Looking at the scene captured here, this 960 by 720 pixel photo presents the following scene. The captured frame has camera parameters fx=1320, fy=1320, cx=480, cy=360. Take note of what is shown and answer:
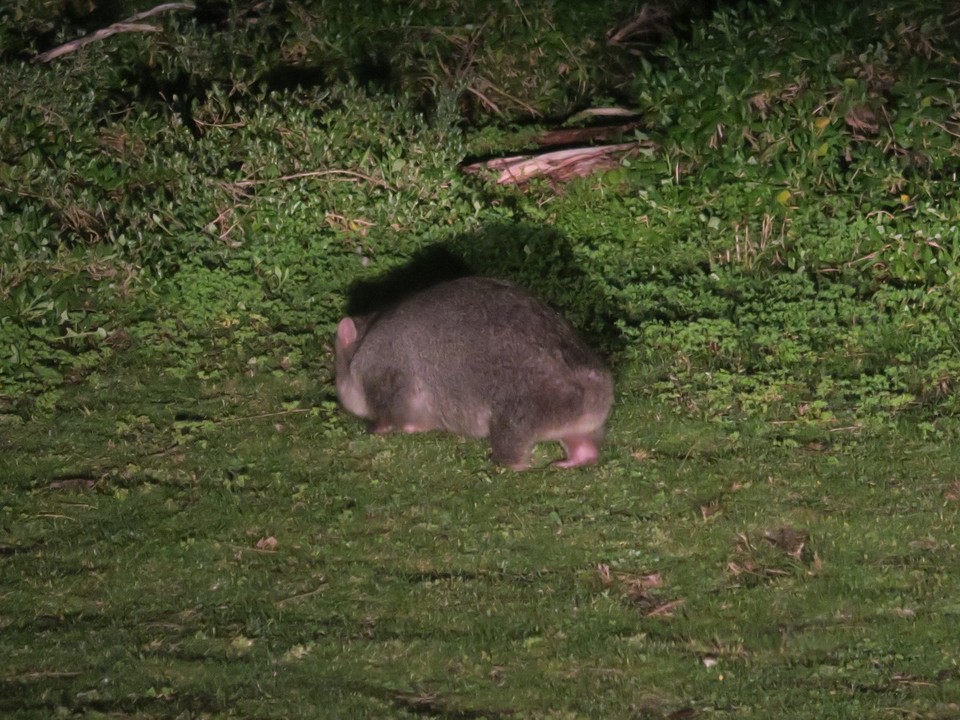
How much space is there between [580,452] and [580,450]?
0.01 m

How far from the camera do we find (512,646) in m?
5.43

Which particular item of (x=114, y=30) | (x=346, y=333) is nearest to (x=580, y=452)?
(x=346, y=333)

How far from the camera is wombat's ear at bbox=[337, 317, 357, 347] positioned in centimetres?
704

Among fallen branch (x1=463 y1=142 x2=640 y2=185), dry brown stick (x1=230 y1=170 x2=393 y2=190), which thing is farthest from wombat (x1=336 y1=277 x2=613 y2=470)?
fallen branch (x1=463 y1=142 x2=640 y2=185)

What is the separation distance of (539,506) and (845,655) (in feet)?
5.38

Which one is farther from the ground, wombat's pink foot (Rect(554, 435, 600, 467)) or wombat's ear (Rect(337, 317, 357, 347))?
wombat's ear (Rect(337, 317, 357, 347))

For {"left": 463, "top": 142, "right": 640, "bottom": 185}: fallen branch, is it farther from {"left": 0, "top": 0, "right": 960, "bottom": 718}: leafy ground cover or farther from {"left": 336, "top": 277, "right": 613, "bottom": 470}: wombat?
{"left": 336, "top": 277, "right": 613, "bottom": 470}: wombat

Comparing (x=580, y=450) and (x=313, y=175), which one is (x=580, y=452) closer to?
(x=580, y=450)

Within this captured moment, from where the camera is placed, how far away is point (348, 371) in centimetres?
700

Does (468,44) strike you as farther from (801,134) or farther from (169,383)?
(169,383)

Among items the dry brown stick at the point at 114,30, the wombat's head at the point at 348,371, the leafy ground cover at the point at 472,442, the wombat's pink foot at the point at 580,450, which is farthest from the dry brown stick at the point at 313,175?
the wombat's pink foot at the point at 580,450

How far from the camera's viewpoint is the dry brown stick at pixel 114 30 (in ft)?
33.2

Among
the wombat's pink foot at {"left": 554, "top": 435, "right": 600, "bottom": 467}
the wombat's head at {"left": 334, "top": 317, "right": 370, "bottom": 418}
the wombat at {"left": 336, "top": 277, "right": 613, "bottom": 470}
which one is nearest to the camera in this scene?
the wombat at {"left": 336, "top": 277, "right": 613, "bottom": 470}

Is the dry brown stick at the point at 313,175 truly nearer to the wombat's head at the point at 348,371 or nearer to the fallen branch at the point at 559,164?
the fallen branch at the point at 559,164
